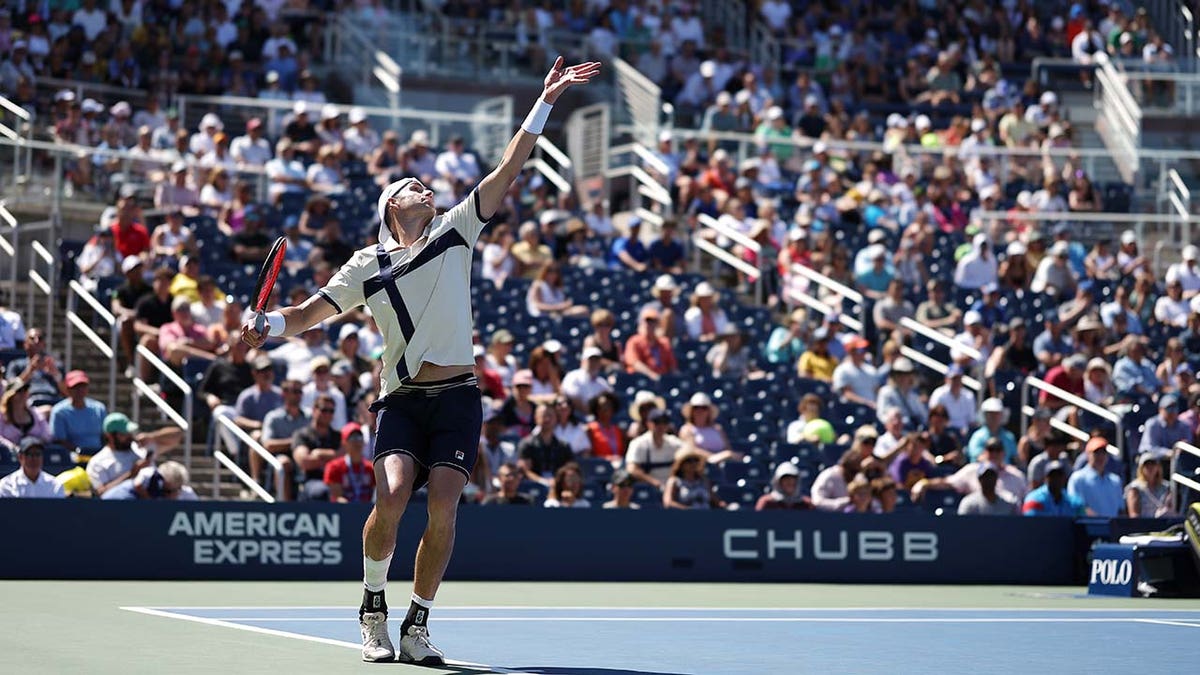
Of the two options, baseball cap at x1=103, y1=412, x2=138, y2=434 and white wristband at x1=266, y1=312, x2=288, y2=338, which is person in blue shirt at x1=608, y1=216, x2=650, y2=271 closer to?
baseball cap at x1=103, y1=412, x2=138, y2=434

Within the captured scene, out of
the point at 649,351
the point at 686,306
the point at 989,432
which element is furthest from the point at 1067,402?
the point at 649,351

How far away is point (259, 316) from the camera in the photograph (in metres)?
8.23

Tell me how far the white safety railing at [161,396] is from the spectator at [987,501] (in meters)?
7.02

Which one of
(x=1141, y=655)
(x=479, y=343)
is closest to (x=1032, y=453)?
(x=479, y=343)

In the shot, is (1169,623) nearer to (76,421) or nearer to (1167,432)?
(1167,432)

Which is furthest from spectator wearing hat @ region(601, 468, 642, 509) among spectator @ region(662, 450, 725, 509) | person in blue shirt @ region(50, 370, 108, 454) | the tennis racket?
the tennis racket

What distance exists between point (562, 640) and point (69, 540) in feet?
20.7

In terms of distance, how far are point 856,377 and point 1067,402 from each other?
2.32 metres

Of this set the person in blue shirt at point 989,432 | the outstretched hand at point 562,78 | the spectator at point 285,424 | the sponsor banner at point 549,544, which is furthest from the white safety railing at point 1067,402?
the outstretched hand at point 562,78

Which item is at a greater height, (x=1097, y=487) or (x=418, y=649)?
(x=1097, y=487)

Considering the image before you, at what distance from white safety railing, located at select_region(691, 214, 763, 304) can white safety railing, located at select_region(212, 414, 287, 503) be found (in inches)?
311

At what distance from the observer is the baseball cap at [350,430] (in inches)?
642

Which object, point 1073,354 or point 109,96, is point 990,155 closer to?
point 1073,354

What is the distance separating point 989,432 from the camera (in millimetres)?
19750
